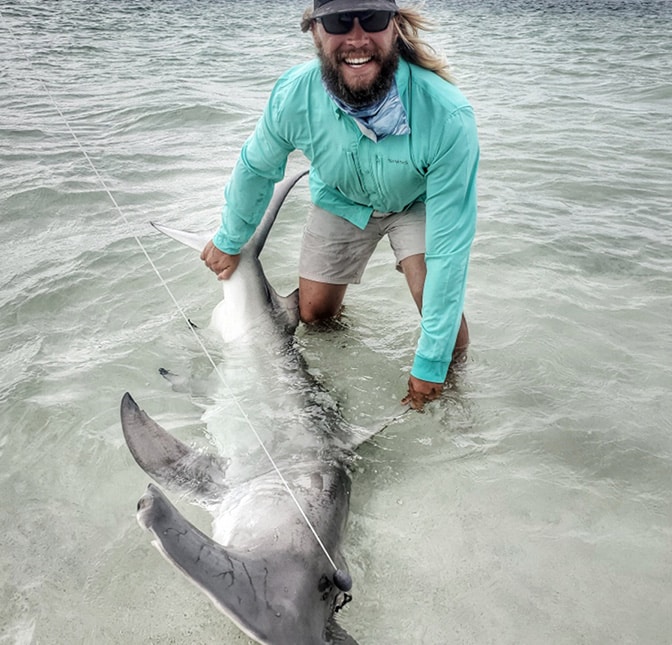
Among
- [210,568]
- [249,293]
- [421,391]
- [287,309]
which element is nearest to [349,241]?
[287,309]

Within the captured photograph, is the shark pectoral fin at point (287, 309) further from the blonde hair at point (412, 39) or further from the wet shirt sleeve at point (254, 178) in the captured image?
the blonde hair at point (412, 39)

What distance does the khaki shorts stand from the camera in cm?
407

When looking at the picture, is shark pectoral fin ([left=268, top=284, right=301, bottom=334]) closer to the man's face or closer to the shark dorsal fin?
the shark dorsal fin

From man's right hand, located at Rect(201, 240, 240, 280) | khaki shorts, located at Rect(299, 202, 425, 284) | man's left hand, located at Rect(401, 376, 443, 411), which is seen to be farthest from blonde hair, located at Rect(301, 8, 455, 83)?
man's left hand, located at Rect(401, 376, 443, 411)

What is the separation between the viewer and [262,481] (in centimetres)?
325

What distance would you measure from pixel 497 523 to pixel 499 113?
28.4 feet

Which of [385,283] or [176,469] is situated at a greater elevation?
[176,469]

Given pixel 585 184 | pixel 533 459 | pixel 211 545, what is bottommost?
pixel 585 184

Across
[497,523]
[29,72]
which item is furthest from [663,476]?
[29,72]

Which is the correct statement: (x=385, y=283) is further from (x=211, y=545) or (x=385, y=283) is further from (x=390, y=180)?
(x=211, y=545)

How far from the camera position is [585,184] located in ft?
25.0

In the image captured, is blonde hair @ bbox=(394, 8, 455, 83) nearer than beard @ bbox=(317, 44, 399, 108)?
No

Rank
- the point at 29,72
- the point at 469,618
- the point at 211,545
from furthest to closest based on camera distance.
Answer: the point at 29,72
the point at 469,618
the point at 211,545

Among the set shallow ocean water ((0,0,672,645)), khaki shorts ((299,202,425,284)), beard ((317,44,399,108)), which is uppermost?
beard ((317,44,399,108))
